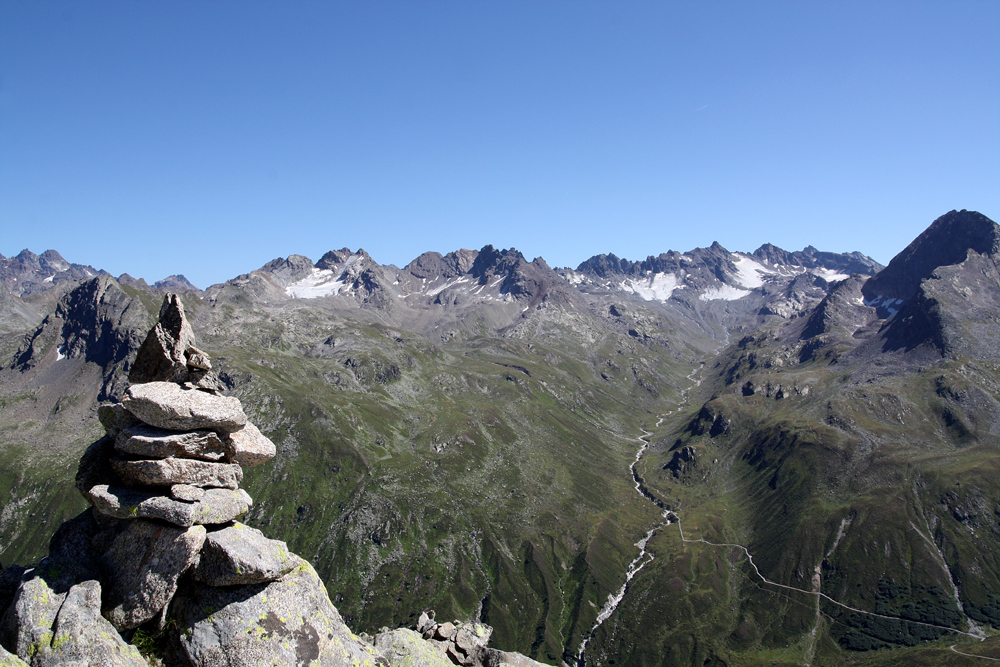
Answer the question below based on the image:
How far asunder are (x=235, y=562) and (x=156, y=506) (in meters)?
4.96

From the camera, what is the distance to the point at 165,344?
98.9 ft

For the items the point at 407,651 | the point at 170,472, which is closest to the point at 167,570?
the point at 170,472

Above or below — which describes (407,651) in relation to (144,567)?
below

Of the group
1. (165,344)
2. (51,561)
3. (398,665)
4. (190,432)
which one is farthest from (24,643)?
(398,665)

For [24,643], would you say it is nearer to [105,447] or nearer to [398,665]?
[105,447]

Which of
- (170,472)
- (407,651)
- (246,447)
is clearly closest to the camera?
(170,472)

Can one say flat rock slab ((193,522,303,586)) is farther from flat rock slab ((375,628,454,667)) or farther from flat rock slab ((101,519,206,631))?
flat rock slab ((375,628,454,667))

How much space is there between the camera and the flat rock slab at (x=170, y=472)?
85.8 feet

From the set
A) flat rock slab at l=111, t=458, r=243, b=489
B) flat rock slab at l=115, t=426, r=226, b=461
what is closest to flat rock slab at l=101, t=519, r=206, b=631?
flat rock slab at l=111, t=458, r=243, b=489

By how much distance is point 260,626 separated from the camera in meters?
23.7

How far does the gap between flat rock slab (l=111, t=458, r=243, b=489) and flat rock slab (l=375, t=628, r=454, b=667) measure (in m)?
15.0

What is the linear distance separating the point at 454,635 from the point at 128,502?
1125 inches

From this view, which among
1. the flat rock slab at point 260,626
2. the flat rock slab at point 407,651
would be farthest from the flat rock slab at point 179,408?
the flat rock slab at point 407,651

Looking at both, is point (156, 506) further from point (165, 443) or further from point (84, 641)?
point (84, 641)
